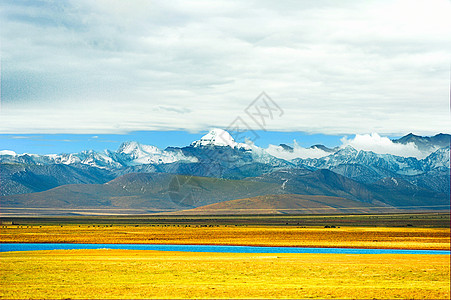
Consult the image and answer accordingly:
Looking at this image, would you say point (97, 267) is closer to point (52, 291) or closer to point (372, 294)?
point (52, 291)

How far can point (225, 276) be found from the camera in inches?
1902

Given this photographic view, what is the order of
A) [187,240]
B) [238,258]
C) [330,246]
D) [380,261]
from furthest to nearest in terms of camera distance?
[187,240] < [330,246] < [238,258] < [380,261]

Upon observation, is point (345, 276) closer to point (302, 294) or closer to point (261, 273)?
point (261, 273)

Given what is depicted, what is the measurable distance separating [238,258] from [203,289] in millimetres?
23618

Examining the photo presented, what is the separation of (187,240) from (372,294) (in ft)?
214

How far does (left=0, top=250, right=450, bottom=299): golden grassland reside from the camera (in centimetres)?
3953

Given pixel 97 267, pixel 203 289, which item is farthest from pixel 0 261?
pixel 203 289

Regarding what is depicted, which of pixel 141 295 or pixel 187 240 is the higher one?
pixel 141 295

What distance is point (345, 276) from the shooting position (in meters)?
48.0

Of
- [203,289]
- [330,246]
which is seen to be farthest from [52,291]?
[330,246]

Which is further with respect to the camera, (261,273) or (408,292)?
(261,273)

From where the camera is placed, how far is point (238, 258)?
64.7 m

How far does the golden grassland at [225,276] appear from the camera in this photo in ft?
130

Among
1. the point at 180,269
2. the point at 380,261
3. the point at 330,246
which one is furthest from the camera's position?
the point at 330,246
